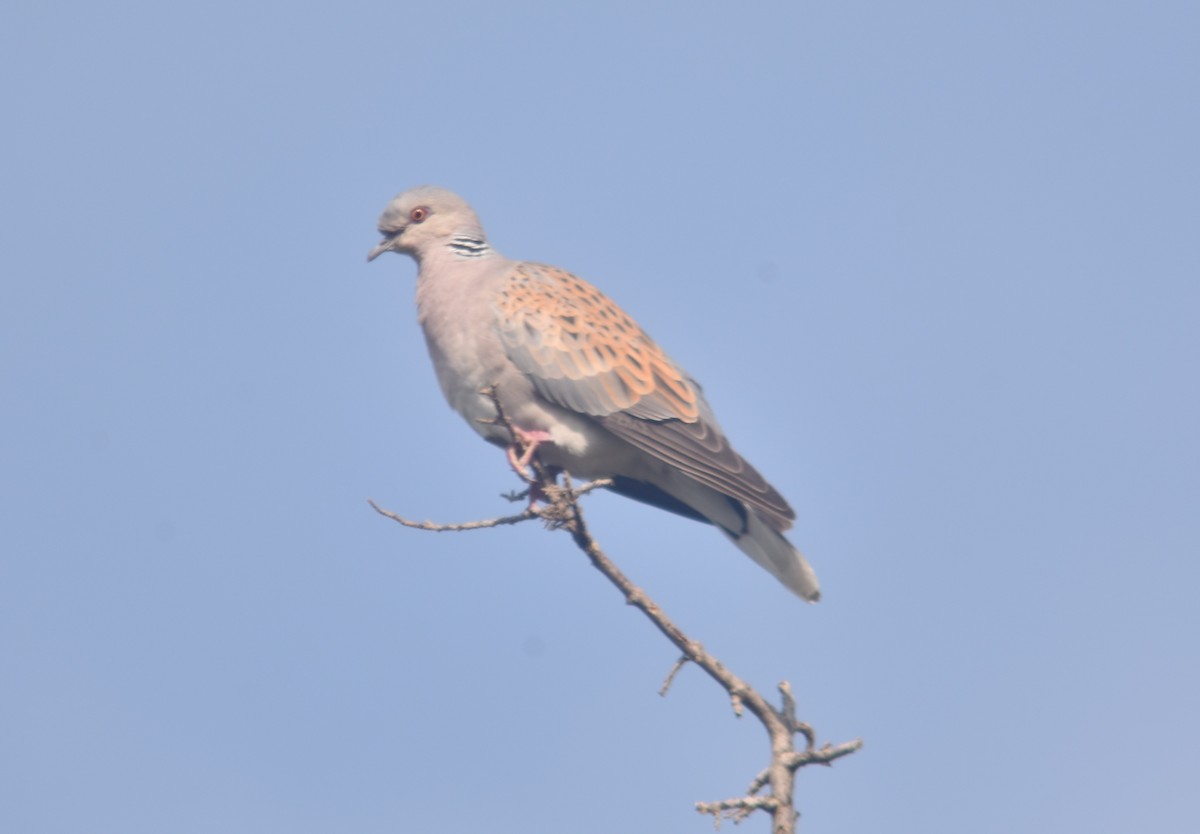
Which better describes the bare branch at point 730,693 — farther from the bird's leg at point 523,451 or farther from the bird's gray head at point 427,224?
the bird's gray head at point 427,224

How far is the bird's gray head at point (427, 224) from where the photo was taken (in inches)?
273

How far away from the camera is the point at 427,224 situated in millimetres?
6957

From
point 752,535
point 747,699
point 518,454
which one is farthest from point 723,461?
point 747,699

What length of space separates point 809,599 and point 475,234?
223 cm

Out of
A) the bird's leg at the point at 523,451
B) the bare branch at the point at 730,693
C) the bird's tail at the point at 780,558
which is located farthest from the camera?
the bird's tail at the point at 780,558

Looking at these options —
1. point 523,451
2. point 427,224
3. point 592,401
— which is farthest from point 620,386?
point 427,224

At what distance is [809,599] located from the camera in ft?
19.6

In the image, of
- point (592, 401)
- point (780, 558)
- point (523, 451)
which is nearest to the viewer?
point (523, 451)

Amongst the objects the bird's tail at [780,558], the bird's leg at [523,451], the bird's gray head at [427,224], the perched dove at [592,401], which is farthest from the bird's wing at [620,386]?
the bird's gray head at [427,224]

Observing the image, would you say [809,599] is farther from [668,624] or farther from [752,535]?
[668,624]

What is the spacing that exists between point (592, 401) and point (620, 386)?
0.15 m

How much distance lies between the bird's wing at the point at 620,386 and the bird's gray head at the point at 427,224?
1.78 ft

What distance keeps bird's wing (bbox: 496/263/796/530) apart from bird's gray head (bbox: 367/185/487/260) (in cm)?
54

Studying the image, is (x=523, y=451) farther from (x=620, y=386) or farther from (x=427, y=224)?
(x=427, y=224)
